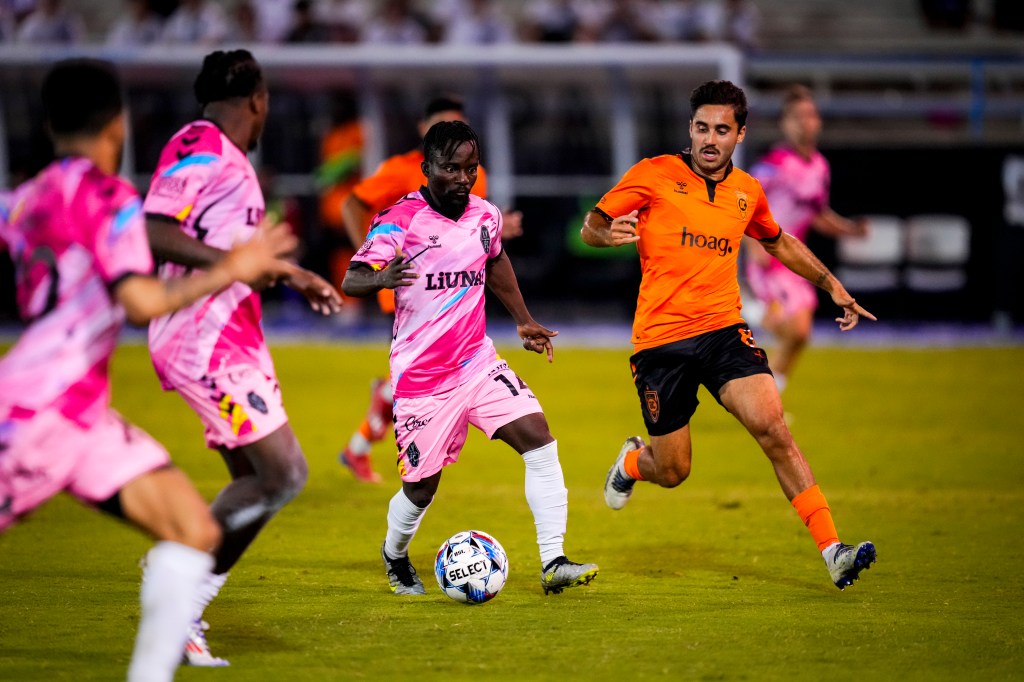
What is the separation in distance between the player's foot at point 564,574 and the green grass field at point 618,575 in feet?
0.30

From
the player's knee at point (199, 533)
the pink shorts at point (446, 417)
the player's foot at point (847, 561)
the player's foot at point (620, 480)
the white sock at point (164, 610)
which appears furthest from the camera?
the player's foot at point (620, 480)

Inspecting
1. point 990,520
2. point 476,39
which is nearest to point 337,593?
point 990,520

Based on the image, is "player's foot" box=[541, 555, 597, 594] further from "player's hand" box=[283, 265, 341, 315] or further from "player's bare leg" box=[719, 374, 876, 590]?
"player's hand" box=[283, 265, 341, 315]

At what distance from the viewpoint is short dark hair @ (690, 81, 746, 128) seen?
24.0 ft

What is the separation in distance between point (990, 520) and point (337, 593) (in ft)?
14.6

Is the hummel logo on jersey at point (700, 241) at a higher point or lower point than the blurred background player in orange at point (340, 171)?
higher

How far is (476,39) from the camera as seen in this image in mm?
22062

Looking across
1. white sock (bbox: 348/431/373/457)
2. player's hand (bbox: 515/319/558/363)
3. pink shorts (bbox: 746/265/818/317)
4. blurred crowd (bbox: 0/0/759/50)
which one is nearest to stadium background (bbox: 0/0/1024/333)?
blurred crowd (bbox: 0/0/759/50)

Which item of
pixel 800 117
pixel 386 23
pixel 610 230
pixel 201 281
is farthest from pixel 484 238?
pixel 386 23

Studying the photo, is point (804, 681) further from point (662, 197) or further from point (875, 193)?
point (875, 193)

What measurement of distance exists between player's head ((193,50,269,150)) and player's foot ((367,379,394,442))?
393 centimetres

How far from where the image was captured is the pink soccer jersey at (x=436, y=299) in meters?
6.72

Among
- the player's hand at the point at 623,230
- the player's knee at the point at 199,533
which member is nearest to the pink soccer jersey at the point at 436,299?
the player's hand at the point at 623,230

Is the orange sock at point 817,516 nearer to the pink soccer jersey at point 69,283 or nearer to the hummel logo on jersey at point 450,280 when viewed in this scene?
the hummel logo on jersey at point 450,280
